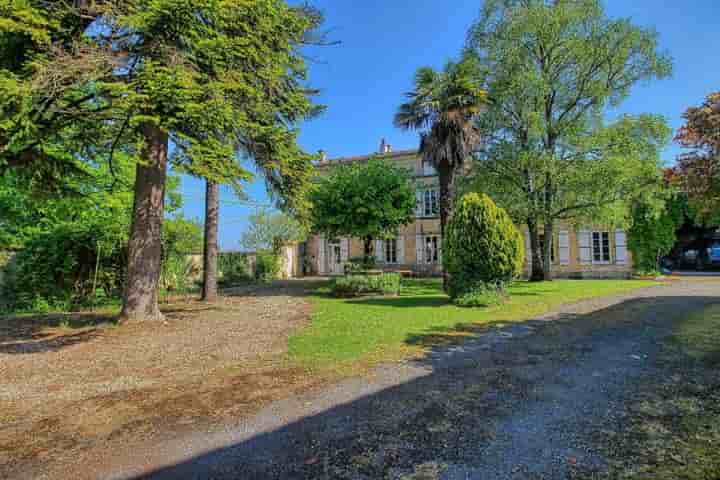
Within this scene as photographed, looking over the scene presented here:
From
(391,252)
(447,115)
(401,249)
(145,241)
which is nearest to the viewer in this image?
(145,241)

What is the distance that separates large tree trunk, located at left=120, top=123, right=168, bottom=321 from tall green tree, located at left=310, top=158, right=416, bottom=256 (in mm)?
6230

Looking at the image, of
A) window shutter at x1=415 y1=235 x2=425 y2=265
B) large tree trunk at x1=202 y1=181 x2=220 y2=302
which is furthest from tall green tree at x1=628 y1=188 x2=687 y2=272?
large tree trunk at x1=202 y1=181 x2=220 y2=302

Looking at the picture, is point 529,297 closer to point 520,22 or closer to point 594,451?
point 594,451

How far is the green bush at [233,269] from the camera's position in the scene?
679 inches

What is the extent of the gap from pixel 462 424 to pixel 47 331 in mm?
7910

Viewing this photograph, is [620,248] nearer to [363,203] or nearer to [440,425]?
[363,203]

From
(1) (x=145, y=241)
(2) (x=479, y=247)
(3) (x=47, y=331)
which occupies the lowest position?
(3) (x=47, y=331)

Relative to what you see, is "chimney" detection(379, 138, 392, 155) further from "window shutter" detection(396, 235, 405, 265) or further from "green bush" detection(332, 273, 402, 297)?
"green bush" detection(332, 273, 402, 297)

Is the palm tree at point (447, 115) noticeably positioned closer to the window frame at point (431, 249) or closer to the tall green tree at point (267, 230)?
the window frame at point (431, 249)

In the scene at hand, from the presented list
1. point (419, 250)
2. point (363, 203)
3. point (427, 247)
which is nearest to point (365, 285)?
point (363, 203)

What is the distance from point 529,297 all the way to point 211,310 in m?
9.21

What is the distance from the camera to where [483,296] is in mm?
9648

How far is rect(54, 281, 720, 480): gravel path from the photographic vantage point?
7.94 ft

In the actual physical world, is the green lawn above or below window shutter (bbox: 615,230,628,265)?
below
